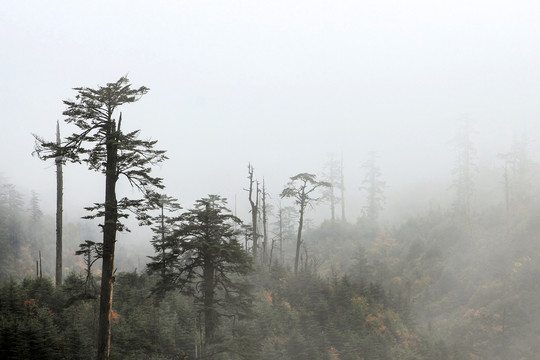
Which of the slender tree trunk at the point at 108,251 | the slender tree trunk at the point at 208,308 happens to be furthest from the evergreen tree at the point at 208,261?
the slender tree trunk at the point at 108,251

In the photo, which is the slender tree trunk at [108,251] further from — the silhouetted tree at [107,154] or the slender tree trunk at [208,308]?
the slender tree trunk at [208,308]

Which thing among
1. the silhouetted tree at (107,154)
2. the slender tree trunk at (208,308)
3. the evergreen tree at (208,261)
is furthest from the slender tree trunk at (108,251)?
the slender tree trunk at (208,308)

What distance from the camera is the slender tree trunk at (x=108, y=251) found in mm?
11359

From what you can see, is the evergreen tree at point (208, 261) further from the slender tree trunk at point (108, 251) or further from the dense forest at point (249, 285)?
the slender tree trunk at point (108, 251)

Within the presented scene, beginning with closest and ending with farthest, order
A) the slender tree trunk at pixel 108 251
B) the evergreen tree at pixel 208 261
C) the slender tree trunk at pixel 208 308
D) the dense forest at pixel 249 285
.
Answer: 1. the slender tree trunk at pixel 108 251
2. the dense forest at pixel 249 285
3. the evergreen tree at pixel 208 261
4. the slender tree trunk at pixel 208 308

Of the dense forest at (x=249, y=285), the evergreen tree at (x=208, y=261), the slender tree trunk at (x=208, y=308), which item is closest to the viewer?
the dense forest at (x=249, y=285)

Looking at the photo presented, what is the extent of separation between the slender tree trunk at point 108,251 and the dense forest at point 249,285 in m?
0.07

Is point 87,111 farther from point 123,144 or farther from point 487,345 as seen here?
point 487,345

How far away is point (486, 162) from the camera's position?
7612 centimetres

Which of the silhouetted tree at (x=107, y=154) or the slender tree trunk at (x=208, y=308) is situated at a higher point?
the silhouetted tree at (x=107, y=154)

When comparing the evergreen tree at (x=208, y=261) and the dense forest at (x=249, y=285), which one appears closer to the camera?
the dense forest at (x=249, y=285)

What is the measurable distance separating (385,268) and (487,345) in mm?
13550

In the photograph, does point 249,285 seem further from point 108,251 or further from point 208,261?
point 108,251

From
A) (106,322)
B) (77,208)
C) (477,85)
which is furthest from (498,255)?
(477,85)
